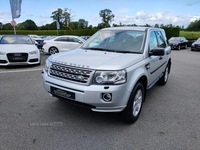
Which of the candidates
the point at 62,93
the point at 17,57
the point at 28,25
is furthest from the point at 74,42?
the point at 28,25

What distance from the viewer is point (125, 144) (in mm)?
2582

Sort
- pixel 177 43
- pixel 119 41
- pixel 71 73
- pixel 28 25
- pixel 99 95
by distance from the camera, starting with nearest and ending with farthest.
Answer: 1. pixel 99 95
2. pixel 71 73
3. pixel 119 41
4. pixel 177 43
5. pixel 28 25

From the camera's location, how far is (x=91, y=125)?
308cm

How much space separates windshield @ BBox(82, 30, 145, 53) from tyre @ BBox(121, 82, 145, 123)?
0.84m

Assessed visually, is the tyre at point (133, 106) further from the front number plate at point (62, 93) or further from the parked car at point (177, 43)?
the parked car at point (177, 43)

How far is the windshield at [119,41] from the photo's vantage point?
3571 millimetres

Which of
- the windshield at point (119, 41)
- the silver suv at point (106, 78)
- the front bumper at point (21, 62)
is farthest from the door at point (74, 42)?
the silver suv at point (106, 78)

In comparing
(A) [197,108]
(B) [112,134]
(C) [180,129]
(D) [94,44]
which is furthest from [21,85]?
(A) [197,108]

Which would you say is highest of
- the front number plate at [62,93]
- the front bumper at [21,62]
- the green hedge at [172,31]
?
the green hedge at [172,31]

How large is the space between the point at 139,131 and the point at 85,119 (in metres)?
1.02

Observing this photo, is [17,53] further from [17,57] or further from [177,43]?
[177,43]

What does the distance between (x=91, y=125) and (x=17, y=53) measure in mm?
5464

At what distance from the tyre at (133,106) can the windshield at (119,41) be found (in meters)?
0.84

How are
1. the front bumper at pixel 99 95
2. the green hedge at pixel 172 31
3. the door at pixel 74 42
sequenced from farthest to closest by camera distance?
the green hedge at pixel 172 31
the door at pixel 74 42
the front bumper at pixel 99 95
